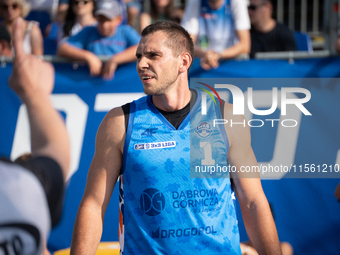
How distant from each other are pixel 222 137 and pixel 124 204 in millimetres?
750

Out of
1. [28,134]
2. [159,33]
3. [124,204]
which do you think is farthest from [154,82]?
[28,134]

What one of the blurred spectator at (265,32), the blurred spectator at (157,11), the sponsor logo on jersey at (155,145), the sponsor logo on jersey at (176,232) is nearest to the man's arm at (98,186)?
the sponsor logo on jersey at (155,145)

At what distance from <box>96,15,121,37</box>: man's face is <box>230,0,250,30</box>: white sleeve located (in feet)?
4.37

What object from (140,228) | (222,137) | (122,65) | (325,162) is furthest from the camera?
(122,65)

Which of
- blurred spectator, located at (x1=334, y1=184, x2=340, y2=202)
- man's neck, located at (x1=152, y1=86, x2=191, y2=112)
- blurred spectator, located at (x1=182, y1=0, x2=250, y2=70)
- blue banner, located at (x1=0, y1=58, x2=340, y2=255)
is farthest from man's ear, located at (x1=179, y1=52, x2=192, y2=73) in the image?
blurred spectator, located at (x1=334, y1=184, x2=340, y2=202)

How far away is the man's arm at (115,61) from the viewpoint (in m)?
3.52

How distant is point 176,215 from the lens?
2.17m

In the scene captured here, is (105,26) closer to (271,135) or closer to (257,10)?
(257,10)

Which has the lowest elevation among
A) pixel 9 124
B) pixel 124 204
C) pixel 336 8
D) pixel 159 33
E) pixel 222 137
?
pixel 124 204

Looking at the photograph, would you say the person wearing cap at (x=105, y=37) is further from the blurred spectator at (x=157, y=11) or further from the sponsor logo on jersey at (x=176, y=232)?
the sponsor logo on jersey at (x=176, y=232)

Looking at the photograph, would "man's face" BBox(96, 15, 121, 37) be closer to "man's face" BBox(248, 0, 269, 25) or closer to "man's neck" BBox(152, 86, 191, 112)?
"man's face" BBox(248, 0, 269, 25)

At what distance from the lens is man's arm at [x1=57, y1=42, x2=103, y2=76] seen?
3.54 meters

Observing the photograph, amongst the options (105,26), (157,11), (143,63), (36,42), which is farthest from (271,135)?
(36,42)

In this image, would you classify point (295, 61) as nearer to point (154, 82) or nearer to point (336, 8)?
point (336, 8)
